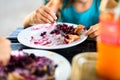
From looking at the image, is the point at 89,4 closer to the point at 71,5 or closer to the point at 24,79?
the point at 71,5

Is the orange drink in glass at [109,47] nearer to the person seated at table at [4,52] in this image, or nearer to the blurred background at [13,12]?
the person seated at table at [4,52]

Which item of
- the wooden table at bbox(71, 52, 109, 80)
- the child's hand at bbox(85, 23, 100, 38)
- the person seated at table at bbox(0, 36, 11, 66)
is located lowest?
the wooden table at bbox(71, 52, 109, 80)

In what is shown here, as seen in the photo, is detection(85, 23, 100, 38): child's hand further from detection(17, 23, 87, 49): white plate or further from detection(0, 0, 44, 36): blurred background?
detection(0, 0, 44, 36): blurred background

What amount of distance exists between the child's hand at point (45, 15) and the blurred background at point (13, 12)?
1616 mm

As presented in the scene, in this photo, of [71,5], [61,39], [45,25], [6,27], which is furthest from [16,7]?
[61,39]

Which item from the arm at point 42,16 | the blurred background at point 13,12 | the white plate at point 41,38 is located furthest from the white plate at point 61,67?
the blurred background at point 13,12

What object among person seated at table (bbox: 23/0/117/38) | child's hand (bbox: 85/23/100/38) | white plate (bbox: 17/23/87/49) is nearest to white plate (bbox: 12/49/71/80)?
white plate (bbox: 17/23/87/49)

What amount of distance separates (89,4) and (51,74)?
3.11 ft

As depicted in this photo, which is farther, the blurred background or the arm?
the blurred background

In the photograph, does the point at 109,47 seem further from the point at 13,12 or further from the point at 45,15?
the point at 13,12

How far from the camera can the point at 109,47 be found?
64 cm

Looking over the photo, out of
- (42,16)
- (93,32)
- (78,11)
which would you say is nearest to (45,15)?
(42,16)

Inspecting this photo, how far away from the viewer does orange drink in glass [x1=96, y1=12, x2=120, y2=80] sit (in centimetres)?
62

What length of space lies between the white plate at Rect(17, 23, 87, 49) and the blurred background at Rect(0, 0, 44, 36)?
5.41 ft
